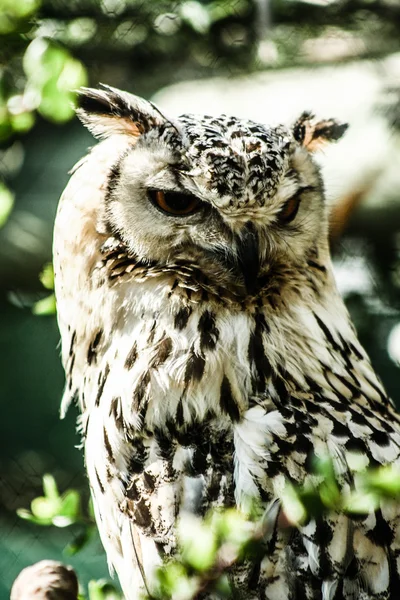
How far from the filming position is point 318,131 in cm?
138

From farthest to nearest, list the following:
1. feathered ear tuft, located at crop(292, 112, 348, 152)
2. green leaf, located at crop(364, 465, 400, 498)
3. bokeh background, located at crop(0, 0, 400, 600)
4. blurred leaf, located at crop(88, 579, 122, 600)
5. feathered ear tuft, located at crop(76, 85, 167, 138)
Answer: bokeh background, located at crop(0, 0, 400, 600), feathered ear tuft, located at crop(292, 112, 348, 152), feathered ear tuft, located at crop(76, 85, 167, 138), blurred leaf, located at crop(88, 579, 122, 600), green leaf, located at crop(364, 465, 400, 498)

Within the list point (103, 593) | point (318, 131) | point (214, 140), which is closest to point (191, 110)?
point (318, 131)

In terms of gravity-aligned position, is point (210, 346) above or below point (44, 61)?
below

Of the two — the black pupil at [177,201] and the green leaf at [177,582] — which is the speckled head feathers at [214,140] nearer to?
the black pupil at [177,201]

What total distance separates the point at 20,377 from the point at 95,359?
1.17 m

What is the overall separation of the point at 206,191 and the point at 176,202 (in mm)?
72

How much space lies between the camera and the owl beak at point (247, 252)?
1162mm

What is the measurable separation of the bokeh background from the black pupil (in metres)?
0.61

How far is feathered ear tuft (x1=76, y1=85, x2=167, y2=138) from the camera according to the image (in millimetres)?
1216

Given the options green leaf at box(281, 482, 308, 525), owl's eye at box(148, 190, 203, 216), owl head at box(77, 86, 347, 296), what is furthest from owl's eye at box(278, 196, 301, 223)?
green leaf at box(281, 482, 308, 525)

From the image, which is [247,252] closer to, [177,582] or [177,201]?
[177,201]

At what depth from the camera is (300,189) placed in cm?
125

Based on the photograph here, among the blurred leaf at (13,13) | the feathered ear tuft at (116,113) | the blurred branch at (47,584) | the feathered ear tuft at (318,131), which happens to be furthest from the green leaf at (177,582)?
the feathered ear tuft at (318,131)

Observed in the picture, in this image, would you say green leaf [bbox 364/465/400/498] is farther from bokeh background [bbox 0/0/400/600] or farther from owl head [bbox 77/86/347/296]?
bokeh background [bbox 0/0/400/600]
